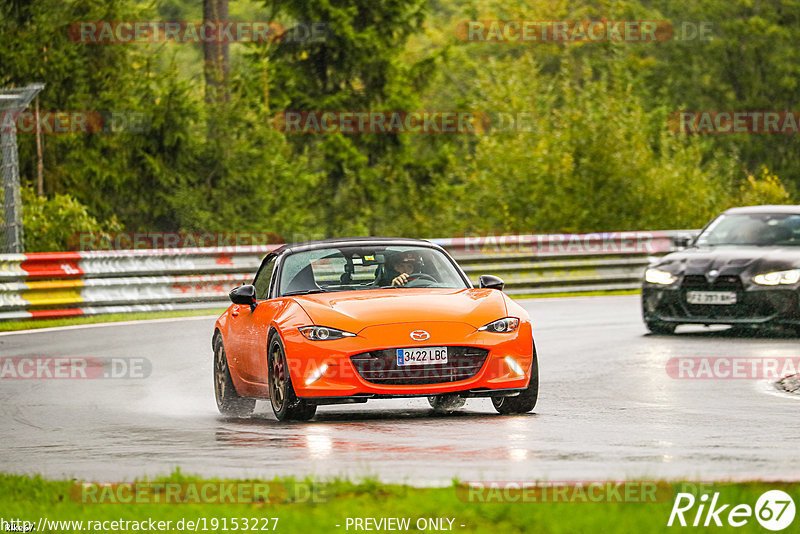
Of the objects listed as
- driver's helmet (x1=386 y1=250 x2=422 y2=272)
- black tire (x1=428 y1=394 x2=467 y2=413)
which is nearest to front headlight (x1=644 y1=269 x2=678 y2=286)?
black tire (x1=428 y1=394 x2=467 y2=413)

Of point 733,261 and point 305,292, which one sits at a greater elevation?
point 305,292

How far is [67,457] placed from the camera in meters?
9.41

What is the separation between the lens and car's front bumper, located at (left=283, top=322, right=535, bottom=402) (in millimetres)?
10609

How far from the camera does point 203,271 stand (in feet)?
77.9

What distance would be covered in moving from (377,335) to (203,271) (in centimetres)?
1341

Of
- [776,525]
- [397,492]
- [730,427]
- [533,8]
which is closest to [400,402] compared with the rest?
[730,427]

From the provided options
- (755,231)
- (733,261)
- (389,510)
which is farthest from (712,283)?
(389,510)

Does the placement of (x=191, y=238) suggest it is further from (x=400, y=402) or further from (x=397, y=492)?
(x=397, y=492)

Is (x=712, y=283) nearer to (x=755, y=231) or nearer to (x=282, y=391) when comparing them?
(x=755, y=231)

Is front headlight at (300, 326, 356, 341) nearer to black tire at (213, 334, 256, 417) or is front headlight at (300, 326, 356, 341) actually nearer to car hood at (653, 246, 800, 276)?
black tire at (213, 334, 256, 417)

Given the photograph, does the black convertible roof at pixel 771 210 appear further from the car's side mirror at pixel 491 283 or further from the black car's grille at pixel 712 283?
the car's side mirror at pixel 491 283

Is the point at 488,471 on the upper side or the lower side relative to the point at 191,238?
upper

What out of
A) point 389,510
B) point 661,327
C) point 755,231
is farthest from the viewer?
point 755,231

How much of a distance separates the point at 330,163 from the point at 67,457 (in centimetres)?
3574
